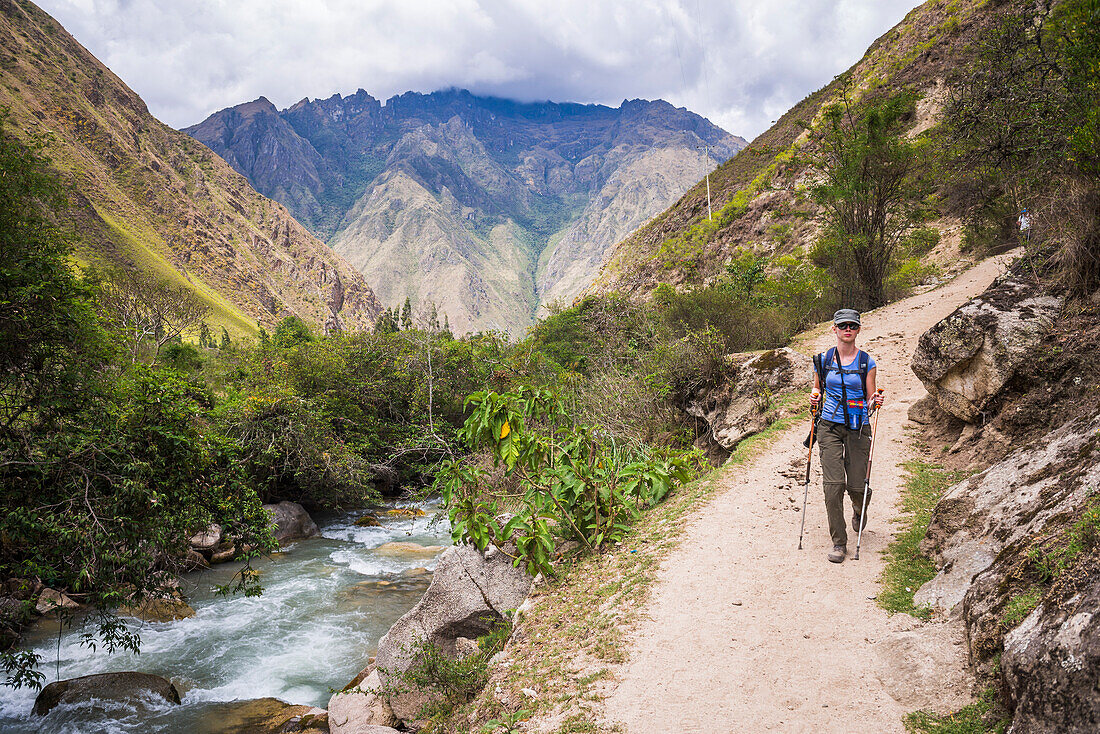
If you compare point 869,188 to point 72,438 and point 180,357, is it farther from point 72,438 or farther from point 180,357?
point 180,357

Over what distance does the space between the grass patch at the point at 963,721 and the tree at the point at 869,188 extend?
16540 mm

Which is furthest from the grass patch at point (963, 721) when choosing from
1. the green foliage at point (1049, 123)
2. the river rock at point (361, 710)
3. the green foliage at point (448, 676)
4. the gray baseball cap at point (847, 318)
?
the river rock at point (361, 710)

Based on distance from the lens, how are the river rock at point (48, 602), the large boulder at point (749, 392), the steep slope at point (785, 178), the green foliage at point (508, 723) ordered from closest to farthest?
the green foliage at point (508, 723)
the river rock at point (48, 602)
the large boulder at point (749, 392)
the steep slope at point (785, 178)

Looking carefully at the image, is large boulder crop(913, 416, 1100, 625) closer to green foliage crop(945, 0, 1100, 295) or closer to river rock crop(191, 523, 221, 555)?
green foliage crop(945, 0, 1100, 295)

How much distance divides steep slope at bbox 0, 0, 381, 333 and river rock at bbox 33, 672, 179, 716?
68.8 meters

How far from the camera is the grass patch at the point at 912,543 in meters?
4.49

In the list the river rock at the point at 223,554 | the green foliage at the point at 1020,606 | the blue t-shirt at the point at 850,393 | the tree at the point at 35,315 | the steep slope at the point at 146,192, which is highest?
the steep slope at the point at 146,192

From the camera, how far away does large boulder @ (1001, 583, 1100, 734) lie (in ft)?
7.25

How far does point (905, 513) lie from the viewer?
6.17m

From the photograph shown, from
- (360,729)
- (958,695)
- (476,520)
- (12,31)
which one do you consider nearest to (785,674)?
(958,695)

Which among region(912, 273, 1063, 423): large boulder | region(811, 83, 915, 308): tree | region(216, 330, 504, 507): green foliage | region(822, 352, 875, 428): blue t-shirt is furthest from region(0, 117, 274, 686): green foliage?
region(811, 83, 915, 308): tree

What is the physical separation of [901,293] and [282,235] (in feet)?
469

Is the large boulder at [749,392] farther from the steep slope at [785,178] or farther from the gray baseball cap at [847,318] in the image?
the steep slope at [785,178]

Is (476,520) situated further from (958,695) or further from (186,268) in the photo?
(186,268)
